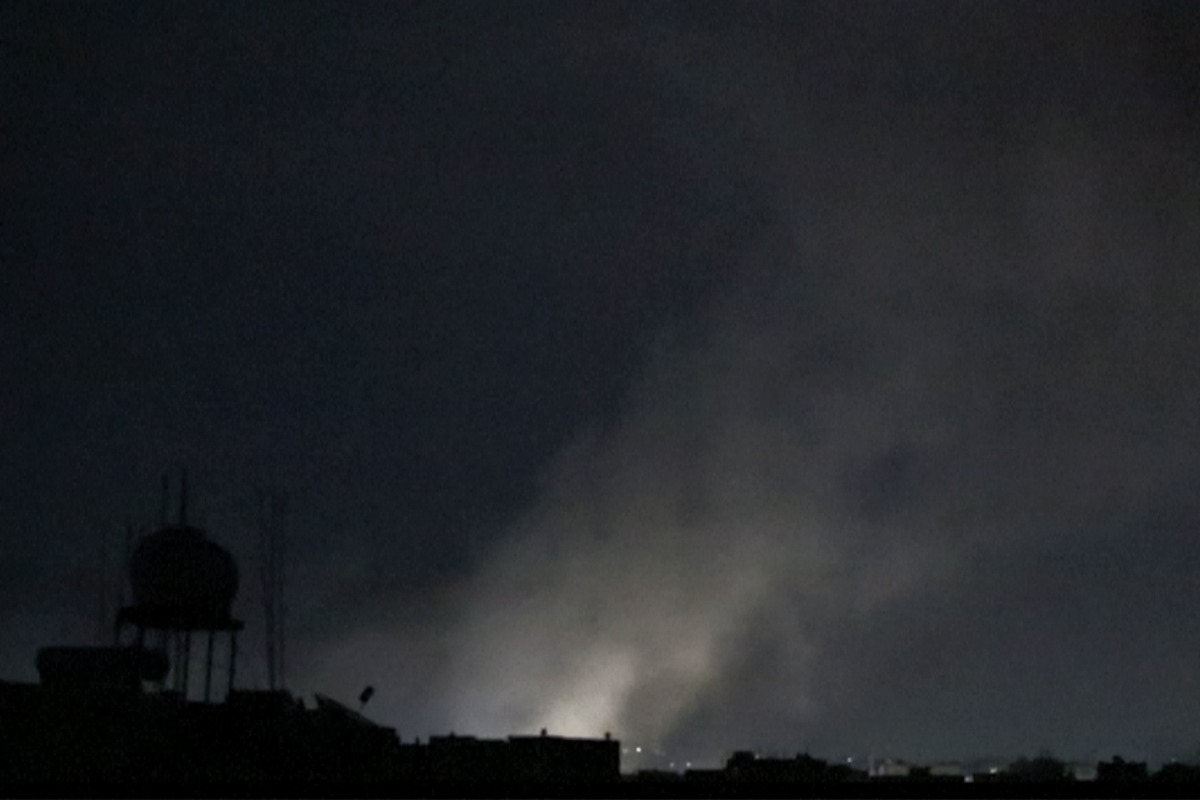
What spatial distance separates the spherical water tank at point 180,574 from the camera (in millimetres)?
118312

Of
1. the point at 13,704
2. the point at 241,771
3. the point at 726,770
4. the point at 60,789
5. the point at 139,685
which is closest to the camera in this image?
the point at 60,789

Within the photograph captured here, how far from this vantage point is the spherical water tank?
388 ft

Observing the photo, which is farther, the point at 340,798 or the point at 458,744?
the point at 458,744

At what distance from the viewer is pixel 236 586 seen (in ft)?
405

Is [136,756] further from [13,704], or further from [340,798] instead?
[340,798]

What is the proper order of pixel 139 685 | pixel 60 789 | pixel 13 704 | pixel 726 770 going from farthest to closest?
pixel 726 770 → pixel 139 685 → pixel 13 704 → pixel 60 789

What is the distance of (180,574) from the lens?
388 feet

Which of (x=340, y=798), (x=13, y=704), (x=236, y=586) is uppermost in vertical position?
(x=236, y=586)

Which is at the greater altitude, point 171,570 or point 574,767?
point 171,570

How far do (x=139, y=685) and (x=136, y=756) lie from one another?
12943mm

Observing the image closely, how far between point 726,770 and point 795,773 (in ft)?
20.3

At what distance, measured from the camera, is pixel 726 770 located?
14662cm

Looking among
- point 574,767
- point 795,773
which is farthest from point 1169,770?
point 574,767

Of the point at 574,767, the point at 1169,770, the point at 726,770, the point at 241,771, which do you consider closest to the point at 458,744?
the point at 574,767
